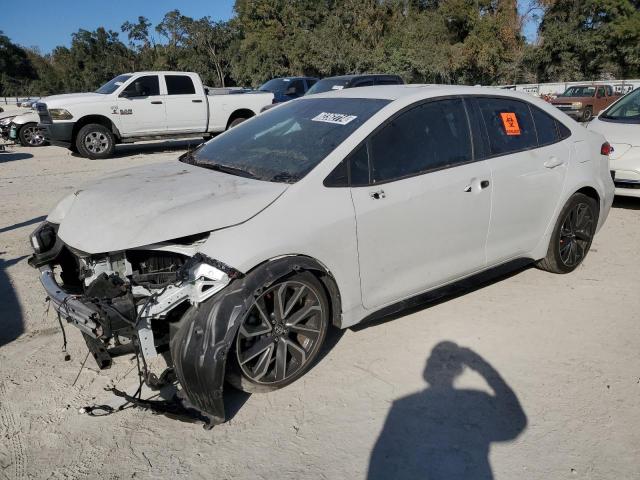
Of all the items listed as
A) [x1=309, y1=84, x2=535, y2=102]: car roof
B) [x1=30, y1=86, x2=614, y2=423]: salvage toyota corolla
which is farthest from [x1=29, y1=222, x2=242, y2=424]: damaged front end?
[x1=309, y1=84, x2=535, y2=102]: car roof

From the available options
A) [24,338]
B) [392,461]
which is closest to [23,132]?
[24,338]

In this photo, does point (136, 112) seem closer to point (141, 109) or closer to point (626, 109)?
point (141, 109)

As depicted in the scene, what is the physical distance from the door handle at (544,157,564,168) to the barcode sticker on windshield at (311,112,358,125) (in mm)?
1804

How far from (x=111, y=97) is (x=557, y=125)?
10443mm

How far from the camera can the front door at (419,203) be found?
11.2ft

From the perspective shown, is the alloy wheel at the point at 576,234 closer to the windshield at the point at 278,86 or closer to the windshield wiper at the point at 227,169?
the windshield wiper at the point at 227,169

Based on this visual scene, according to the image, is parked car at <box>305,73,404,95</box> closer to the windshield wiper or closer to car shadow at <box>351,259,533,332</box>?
car shadow at <box>351,259,533,332</box>

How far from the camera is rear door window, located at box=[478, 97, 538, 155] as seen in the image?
13.6 feet

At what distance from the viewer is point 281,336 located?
10.4 feet

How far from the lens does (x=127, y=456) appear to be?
2.73m

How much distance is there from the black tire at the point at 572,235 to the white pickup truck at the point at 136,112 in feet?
34.2

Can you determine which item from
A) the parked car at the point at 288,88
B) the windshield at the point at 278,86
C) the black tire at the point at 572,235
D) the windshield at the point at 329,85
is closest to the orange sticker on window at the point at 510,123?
the black tire at the point at 572,235

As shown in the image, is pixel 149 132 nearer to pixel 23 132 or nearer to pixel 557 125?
pixel 23 132

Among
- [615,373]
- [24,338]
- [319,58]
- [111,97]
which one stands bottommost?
[615,373]
